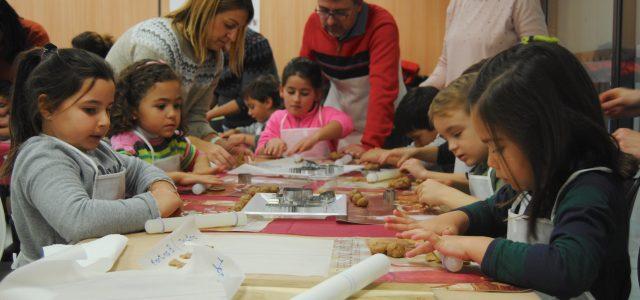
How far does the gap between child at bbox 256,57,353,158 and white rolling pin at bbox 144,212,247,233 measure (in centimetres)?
146

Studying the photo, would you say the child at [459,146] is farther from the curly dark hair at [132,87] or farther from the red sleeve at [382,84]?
the red sleeve at [382,84]

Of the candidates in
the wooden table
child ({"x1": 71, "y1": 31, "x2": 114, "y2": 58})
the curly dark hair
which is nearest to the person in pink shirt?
the curly dark hair

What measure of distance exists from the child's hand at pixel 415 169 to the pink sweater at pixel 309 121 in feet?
2.98

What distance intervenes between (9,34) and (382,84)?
1.45 m

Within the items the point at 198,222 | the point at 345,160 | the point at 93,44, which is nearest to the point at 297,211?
the point at 198,222

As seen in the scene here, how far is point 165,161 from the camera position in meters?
1.84

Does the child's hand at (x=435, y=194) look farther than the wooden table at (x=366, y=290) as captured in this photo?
Yes

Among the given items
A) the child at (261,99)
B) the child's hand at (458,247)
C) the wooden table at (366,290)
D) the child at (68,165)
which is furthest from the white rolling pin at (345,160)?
the child at (261,99)

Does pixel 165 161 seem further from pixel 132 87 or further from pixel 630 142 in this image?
pixel 630 142

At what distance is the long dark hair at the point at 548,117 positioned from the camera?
0.87 metres

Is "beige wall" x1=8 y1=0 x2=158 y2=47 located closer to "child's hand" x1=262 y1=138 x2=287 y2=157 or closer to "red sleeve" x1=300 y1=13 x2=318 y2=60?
"red sleeve" x1=300 y1=13 x2=318 y2=60

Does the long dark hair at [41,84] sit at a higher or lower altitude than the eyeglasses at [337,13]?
lower

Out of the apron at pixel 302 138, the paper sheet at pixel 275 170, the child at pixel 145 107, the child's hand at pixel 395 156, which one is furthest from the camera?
the apron at pixel 302 138

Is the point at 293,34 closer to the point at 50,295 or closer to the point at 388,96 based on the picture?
the point at 388,96
